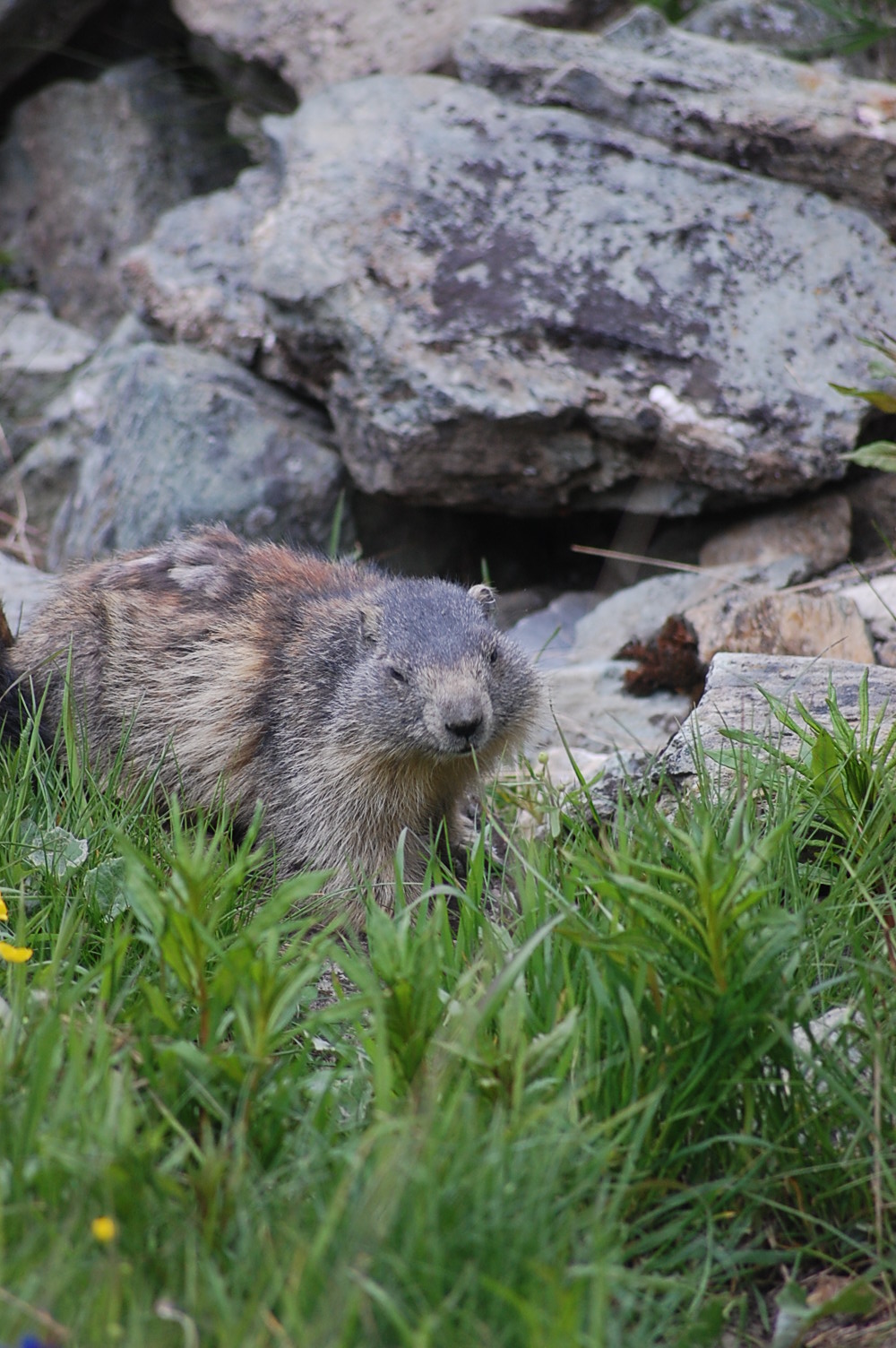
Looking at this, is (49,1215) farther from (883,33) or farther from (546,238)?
(883,33)

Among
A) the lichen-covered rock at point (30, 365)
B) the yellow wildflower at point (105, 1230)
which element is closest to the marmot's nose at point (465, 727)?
the yellow wildflower at point (105, 1230)

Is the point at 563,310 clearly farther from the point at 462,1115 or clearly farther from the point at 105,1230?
the point at 105,1230

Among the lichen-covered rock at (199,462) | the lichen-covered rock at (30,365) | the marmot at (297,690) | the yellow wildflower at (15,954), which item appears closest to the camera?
the yellow wildflower at (15,954)

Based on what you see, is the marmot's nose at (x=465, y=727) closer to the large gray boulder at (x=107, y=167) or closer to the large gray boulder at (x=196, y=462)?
the large gray boulder at (x=196, y=462)

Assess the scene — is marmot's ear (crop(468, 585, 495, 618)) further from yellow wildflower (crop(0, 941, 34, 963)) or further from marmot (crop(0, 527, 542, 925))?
yellow wildflower (crop(0, 941, 34, 963))

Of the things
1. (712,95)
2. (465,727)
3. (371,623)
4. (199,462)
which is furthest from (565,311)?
(465,727)

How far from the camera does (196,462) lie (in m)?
7.09

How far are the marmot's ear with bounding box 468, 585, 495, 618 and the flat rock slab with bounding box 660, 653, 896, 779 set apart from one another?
901 millimetres

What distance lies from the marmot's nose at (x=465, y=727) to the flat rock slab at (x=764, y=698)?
66cm

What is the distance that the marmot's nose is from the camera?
4.41 m

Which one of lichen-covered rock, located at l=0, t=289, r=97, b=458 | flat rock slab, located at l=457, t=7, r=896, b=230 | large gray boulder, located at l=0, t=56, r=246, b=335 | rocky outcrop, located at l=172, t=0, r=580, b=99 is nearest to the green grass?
flat rock slab, located at l=457, t=7, r=896, b=230

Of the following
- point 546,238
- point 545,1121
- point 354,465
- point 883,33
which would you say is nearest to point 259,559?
point 354,465

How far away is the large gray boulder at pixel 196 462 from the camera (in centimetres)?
708

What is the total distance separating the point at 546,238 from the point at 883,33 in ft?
9.63
